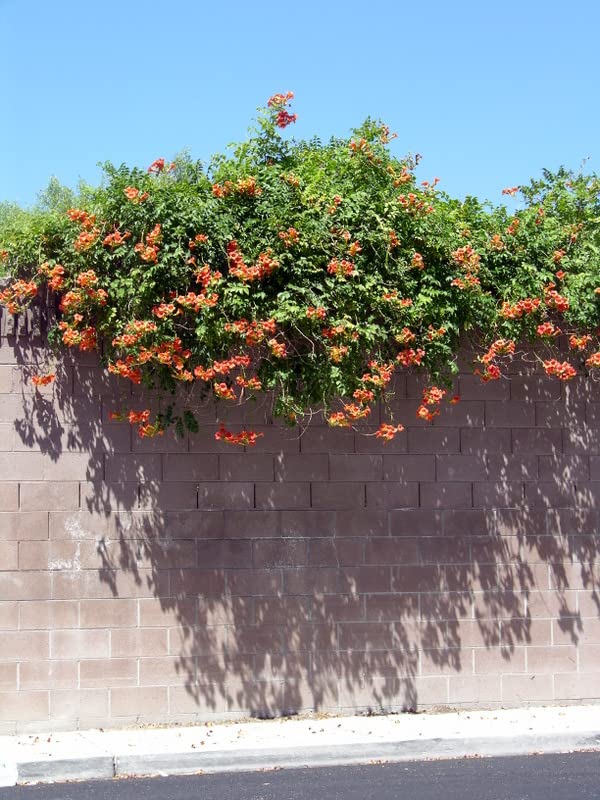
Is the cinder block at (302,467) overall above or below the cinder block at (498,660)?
above

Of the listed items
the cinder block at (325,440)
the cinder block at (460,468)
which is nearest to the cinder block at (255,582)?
the cinder block at (325,440)

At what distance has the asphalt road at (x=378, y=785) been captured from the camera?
20.2 feet

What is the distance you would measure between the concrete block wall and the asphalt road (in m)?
1.09

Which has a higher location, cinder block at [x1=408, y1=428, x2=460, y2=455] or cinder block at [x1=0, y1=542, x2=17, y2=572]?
cinder block at [x1=408, y1=428, x2=460, y2=455]

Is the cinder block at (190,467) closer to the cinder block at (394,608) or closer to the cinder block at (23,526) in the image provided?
the cinder block at (23,526)

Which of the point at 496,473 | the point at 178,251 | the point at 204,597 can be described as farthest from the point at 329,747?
the point at 178,251

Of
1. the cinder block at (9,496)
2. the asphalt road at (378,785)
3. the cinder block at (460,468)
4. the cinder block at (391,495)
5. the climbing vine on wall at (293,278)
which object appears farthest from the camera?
the cinder block at (460,468)

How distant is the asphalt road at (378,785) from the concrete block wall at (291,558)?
43.0 inches

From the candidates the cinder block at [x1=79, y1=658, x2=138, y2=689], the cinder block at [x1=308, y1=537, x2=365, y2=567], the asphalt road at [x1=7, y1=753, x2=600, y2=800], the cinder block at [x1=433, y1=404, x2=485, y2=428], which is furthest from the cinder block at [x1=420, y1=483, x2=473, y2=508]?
the cinder block at [x1=79, y1=658, x2=138, y2=689]

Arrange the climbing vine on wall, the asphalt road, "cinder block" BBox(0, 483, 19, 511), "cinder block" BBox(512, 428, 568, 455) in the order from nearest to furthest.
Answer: the asphalt road < the climbing vine on wall < "cinder block" BBox(0, 483, 19, 511) < "cinder block" BBox(512, 428, 568, 455)

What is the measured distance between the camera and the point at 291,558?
25.9 ft

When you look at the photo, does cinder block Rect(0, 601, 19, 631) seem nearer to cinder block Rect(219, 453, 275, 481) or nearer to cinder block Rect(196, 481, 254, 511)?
cinder block Rect(196, 481, 254, 511)

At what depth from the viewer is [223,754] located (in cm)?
684

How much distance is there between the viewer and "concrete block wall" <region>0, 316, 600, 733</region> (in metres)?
7.61
